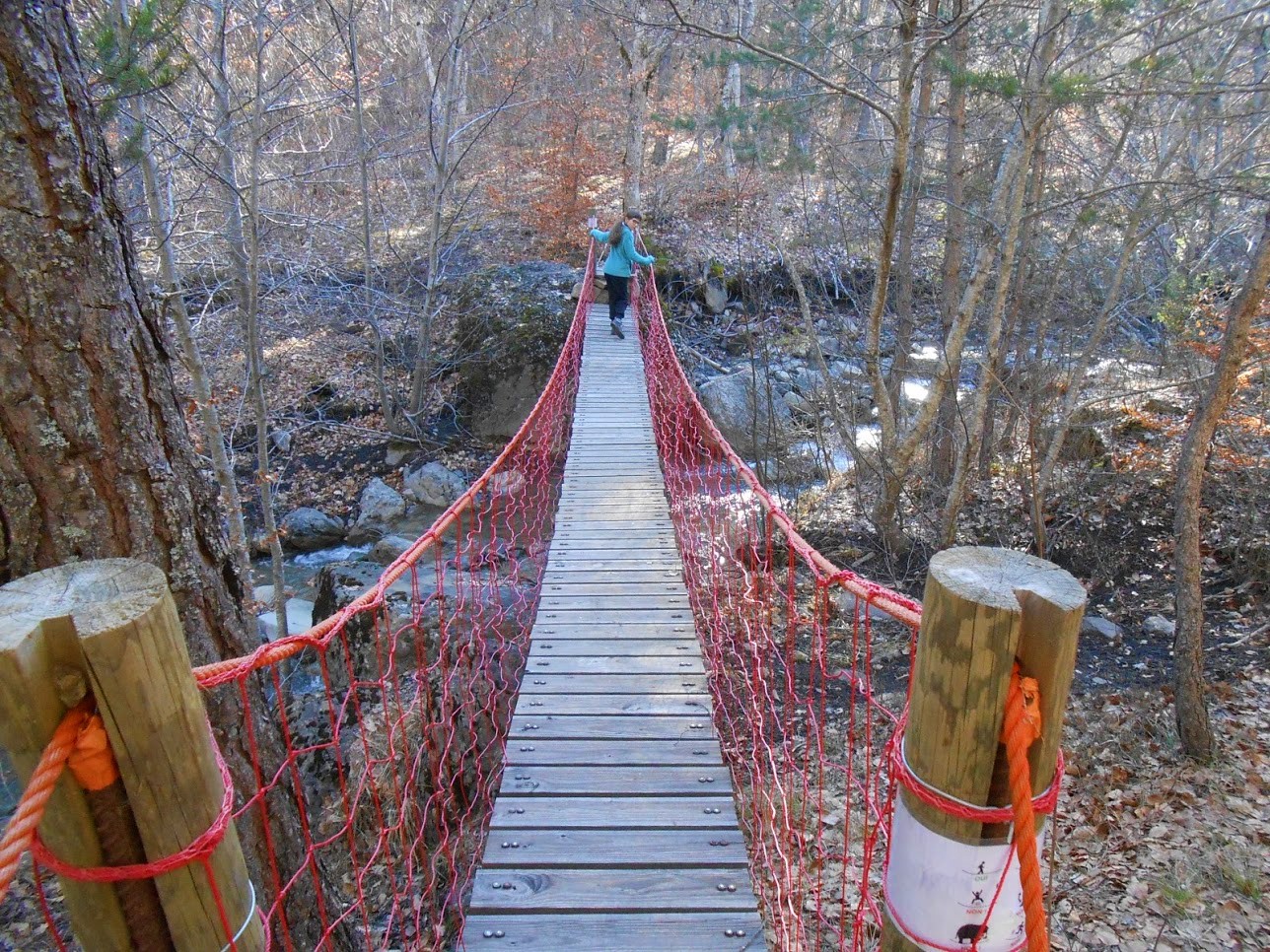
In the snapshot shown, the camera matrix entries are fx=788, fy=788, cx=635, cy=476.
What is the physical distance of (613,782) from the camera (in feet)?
6.89

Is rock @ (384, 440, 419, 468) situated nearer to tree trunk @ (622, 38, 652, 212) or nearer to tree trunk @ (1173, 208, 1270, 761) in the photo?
tree trunk @ (622, 38, 652, 212)

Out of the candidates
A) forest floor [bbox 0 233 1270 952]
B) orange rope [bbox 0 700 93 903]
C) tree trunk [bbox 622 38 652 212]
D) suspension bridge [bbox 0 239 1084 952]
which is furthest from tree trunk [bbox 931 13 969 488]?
orange rope [bbox 0 700 93 903]

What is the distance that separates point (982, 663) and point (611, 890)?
1323 millimetres

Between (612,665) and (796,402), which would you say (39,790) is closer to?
(612,665)

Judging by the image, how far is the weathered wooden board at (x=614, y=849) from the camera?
72.0 inches

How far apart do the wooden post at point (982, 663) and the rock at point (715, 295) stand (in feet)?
31.1

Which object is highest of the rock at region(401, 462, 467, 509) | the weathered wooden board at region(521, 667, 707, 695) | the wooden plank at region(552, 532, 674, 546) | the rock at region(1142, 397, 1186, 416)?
the wooden plank at region(552, 532, 674, 546)

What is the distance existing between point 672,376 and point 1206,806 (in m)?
4.26

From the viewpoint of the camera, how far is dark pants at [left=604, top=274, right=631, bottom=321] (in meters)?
7.03

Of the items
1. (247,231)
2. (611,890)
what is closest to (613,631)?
(611,890)

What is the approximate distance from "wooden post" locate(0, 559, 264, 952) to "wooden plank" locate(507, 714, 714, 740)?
1.57m

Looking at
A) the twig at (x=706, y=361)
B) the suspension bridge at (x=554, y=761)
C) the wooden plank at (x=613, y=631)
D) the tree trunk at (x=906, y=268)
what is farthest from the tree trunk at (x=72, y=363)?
the twig at (x=706, y=361)

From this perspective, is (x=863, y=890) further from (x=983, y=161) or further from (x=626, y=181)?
(x=626, y=181)

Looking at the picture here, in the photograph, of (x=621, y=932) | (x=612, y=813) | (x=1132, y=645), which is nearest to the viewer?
(x=621, y=932)
